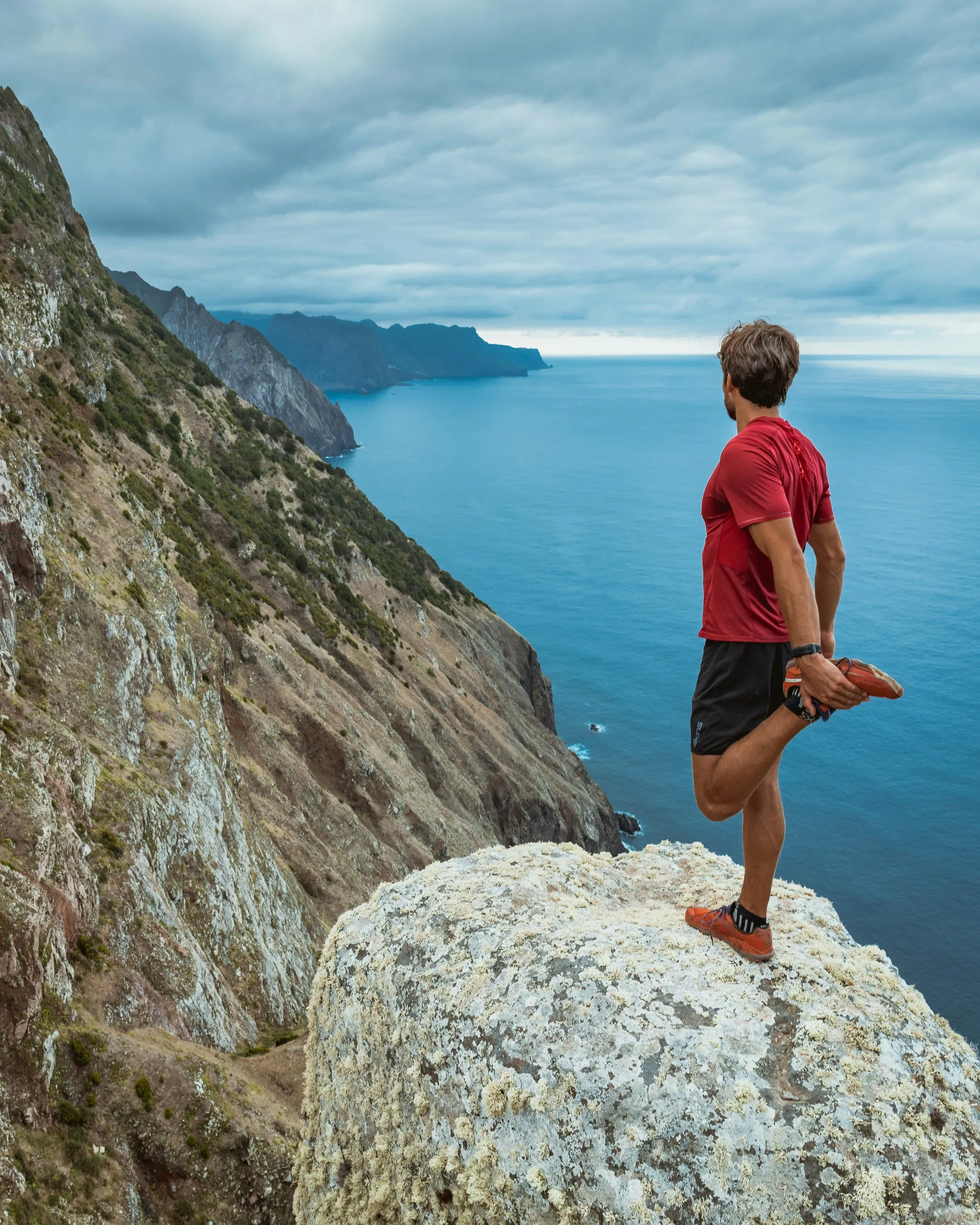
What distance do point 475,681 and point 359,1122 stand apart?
63283 mm

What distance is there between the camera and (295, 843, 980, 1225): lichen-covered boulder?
297 inches

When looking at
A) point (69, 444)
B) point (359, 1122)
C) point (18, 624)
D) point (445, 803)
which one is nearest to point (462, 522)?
point (445, 803)

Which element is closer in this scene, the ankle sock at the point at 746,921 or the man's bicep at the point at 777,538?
the man's bicep at the point at 777,538

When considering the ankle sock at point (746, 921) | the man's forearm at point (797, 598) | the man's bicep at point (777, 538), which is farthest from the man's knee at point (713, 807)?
the man's bicep at point (777, 538)

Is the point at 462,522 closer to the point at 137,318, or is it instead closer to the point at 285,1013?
the point at 137,318

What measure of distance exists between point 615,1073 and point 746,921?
7.61 feet

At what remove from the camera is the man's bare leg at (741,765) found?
798 cm

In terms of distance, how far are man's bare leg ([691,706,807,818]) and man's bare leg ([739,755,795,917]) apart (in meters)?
0.20

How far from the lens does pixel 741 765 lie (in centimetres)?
830

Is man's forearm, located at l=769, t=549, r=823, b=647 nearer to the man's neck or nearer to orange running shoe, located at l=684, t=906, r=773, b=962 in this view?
the man's neck

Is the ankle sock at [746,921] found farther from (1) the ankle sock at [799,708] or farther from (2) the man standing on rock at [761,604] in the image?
(1) the ankle sock at [799,708]

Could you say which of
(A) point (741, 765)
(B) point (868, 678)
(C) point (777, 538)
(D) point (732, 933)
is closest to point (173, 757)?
(D) point (732, 933)

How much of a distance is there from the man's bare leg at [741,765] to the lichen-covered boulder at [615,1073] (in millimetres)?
2044

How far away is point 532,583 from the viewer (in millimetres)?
155500
